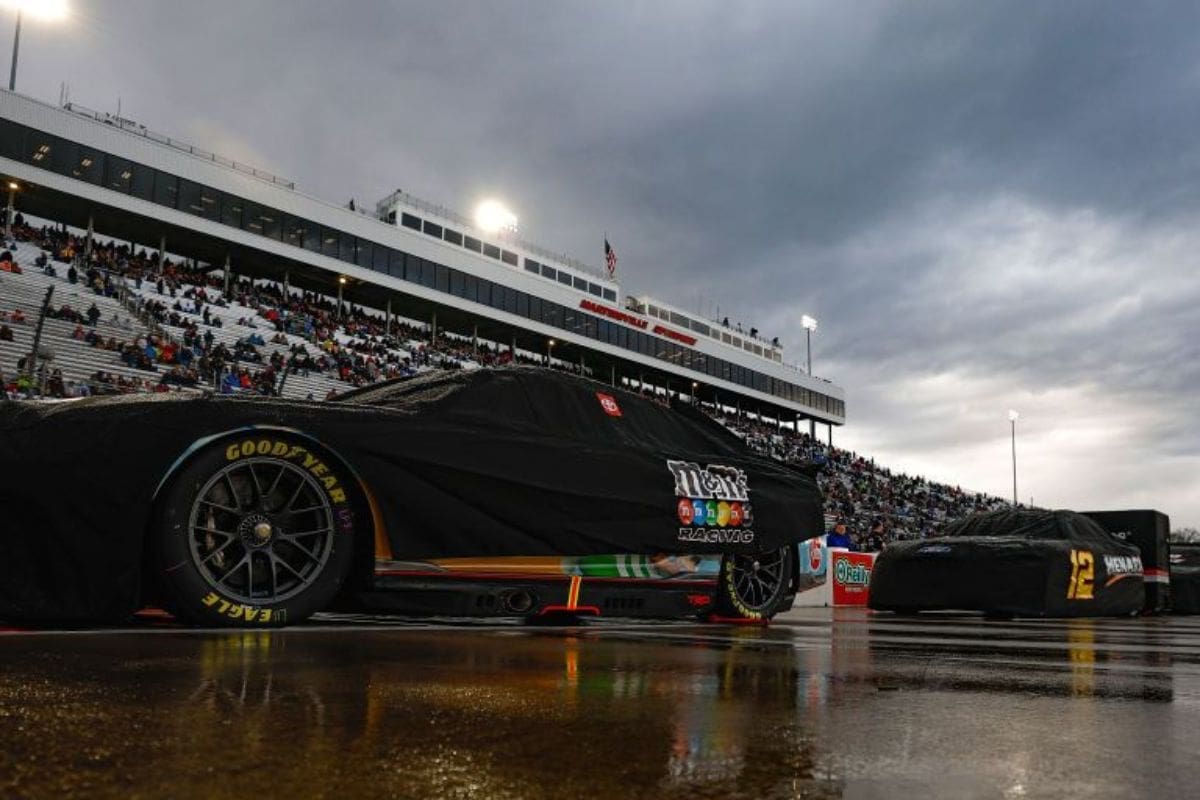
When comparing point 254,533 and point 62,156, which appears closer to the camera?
point 254,533

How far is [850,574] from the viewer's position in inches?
631

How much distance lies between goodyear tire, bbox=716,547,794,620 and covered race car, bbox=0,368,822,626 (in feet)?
0.08

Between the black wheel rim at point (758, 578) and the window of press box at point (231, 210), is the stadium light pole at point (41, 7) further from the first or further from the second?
the black wheel rim at point (758, 578)

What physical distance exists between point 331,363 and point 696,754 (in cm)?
2784

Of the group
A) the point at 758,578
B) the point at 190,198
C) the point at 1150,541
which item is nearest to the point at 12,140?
the point at 190,198

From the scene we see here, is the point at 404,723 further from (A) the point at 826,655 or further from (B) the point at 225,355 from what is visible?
(B) the point at 225,355

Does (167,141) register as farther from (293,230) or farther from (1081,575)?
(1081,575)

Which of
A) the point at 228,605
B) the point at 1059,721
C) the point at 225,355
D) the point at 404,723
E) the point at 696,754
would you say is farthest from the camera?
the point at 225,355

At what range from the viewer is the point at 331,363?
91.8ft

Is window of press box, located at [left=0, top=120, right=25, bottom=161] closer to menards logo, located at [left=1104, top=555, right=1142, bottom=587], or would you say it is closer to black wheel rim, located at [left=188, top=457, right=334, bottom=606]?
black wheel rim, located at [left=188, top=457, right=334, bottom=606]

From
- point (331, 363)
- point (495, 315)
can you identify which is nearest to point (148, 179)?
point (331, 363)

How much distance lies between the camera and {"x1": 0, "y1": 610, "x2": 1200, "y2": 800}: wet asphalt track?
1.27 m

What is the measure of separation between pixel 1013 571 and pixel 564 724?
873 centimetres

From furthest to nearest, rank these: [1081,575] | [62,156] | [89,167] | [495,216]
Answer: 1. [495,216]
2. [89,167]
3. [62,156]
4. [1081,575]
